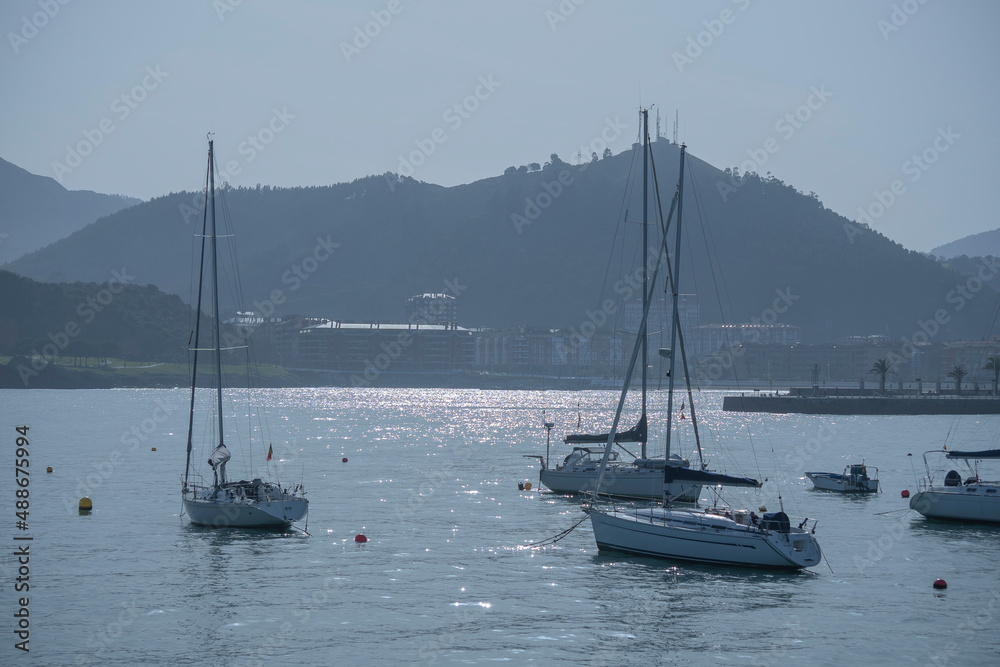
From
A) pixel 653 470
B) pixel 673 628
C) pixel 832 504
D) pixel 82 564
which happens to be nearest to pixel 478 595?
pixel 673 628

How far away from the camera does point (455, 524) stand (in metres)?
52.3

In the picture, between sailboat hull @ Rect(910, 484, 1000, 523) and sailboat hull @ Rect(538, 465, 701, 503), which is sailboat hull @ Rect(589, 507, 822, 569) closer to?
sailboat hull @ Rect(538, 465, 701, 503)

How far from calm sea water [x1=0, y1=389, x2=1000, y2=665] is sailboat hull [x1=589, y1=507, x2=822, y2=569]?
56 cm

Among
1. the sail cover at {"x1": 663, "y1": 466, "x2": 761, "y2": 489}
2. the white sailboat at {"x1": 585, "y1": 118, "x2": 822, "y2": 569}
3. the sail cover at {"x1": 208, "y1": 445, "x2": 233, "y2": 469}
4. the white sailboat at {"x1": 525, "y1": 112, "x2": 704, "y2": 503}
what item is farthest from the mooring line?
the sail cover at {"x1": 208, "y1": 445, "x2": 233, "y2": 469}

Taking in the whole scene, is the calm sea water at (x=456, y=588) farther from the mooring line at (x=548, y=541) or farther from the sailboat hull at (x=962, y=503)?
the sailboat hull at (x=962, y=503)

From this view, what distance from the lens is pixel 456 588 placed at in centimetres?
3794

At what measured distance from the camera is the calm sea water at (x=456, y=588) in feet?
102

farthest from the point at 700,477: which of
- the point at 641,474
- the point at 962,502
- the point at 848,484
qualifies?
the point at 848,484

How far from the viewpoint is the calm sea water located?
3120cm

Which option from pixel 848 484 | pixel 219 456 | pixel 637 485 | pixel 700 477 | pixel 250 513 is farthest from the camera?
pixel 848 484

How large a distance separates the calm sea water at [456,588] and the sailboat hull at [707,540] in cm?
56

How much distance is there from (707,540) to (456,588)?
9630 mm

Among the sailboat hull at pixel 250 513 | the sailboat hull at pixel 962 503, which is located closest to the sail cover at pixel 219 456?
the sailboat hull at pixel 250 513

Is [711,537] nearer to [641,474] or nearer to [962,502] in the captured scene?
[641,474]
